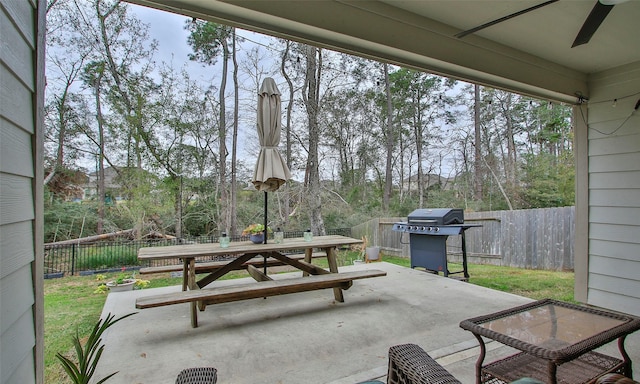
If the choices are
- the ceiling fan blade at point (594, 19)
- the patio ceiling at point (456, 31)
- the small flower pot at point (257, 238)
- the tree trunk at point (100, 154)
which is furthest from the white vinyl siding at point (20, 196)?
the tree trunk at point (100, 154)

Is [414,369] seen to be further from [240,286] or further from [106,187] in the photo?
[106,187]

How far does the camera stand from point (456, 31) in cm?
265

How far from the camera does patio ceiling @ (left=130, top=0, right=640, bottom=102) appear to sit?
1997mm

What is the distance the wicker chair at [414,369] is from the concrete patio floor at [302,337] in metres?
0.80

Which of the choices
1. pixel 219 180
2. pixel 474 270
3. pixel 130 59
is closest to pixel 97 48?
pixel 130 59

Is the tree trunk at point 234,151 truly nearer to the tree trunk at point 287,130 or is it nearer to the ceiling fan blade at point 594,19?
the tree trunk at point 287,130

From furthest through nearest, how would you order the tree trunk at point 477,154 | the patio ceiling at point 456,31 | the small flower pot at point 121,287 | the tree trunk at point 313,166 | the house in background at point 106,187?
the tree trunk at point 477,154 < the tree trunk at point 313,166 < the house in background at point 106,187 < the small flower pot at point 121,287 < the patio ceiling at point 456,31

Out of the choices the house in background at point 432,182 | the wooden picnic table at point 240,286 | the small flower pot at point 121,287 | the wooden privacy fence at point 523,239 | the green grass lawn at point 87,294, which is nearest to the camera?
the wooden picnic table at point 240,286

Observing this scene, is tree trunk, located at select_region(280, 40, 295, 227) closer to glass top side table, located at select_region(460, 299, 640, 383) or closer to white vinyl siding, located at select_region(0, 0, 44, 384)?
glass top side table, located at select_region(460, 299, 640, 383)

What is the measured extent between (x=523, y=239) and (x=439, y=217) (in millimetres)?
2789

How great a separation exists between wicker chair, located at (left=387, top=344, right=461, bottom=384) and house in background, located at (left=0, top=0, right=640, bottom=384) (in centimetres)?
128

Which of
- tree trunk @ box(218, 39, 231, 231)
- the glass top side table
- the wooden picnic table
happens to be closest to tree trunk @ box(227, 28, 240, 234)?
tree trunk @ box(218, 39, 231, 231)

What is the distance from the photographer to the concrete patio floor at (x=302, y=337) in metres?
2.12

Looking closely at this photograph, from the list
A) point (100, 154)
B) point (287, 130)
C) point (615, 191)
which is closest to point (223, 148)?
point (287, 130)
